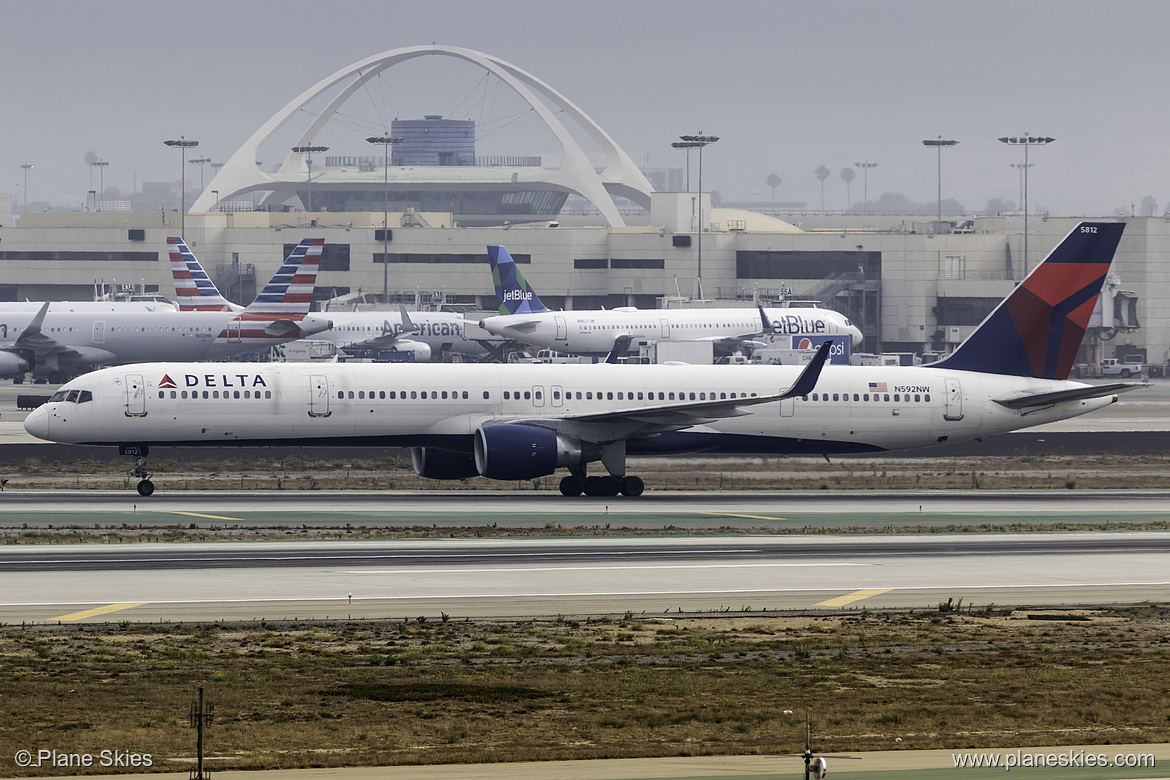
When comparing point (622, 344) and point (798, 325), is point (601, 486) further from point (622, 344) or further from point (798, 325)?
point (798, 325)

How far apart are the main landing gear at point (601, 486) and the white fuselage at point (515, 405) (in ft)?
4.50

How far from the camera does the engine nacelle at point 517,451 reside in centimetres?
4944

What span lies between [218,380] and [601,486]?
537 inches

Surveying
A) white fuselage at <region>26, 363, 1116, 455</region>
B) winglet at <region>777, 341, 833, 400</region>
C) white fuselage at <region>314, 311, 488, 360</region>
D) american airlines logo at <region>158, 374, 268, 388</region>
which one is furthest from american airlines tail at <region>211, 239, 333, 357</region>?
winglet at <region>777, 341, 833, 400</region>

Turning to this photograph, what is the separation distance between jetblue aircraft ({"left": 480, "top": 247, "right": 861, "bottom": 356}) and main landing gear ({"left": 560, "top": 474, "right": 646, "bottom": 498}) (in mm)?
62427

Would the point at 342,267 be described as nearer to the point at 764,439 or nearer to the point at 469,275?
the point at 469,275

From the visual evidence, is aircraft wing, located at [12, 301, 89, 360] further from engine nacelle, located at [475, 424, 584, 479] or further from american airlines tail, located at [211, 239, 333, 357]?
engine nacelle, located at [475, 424, 584, 479]

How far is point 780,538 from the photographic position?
4228 centimetres

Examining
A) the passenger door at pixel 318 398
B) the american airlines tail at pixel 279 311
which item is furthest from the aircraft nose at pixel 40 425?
Answer: the american airlines tail at pixel 279 311

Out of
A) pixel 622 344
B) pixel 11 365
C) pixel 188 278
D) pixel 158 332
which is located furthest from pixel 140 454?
pixel 188 278

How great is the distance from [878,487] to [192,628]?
3643cm

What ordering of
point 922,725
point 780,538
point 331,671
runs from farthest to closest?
1. point 780,538
2. point 331,671
3. point 922,725

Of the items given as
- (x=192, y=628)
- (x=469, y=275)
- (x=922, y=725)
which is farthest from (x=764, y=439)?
(x=469, y=275)

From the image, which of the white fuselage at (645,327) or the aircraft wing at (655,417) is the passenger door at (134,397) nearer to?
the aircraft wing at (655,417)
